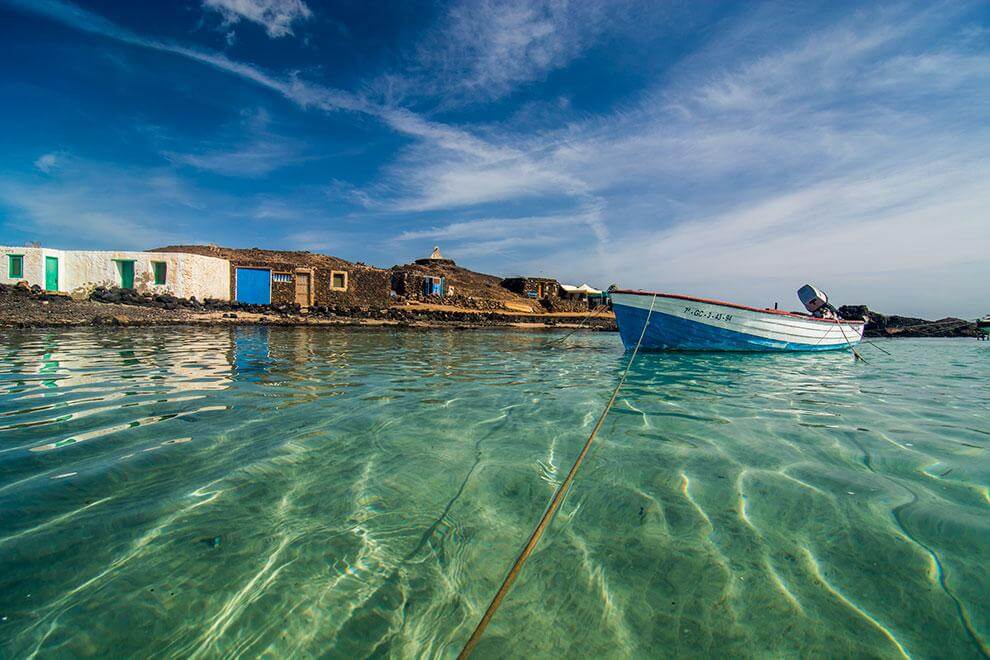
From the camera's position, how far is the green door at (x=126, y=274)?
23.3 m

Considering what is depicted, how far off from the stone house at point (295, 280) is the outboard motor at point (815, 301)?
2342cm

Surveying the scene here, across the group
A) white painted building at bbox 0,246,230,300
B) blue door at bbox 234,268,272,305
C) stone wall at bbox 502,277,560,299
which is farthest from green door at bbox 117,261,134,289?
stone wall at bbox 502,277,560,299

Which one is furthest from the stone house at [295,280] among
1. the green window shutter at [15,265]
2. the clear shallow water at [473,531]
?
the clear shallow water at [473,531]

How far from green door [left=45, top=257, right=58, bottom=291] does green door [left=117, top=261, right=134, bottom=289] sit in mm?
2946

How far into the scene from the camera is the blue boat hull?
11383mm

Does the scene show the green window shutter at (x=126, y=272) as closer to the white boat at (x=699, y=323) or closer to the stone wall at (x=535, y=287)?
the white boat at (x=699, y=323)

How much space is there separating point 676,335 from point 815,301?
6.98 m

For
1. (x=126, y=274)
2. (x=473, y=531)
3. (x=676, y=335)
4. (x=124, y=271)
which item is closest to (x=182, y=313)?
(x=126, y=274)

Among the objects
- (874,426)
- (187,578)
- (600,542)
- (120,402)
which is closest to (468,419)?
(600,542)

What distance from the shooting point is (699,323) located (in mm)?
11328

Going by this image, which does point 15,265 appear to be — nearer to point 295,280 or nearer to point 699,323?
point 295,280

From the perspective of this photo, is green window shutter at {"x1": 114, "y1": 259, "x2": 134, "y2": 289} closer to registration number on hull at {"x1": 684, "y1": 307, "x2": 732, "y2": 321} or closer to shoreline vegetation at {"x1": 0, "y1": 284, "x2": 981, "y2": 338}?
shoreline vegetation at {"x1": 0, "y1": 284, "x2": 981, "y2": 338}

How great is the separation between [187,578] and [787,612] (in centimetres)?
225

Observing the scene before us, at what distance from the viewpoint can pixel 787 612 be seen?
155 centimetres
